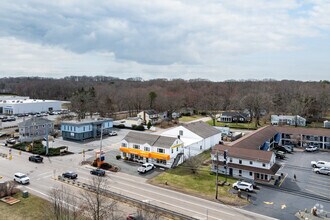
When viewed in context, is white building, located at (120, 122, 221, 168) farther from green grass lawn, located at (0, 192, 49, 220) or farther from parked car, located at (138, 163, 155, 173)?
green grass lawn, located at (0, 192, 49, 220)

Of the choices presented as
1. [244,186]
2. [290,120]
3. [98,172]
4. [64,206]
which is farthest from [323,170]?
[290,120]

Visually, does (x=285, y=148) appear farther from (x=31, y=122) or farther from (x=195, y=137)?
(x=31, y=122)

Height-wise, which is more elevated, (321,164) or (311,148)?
(311,148)

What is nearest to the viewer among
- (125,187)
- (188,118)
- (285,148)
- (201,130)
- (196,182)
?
(125,187)

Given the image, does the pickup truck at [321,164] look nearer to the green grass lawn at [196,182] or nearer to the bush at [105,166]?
the green grass lawn at [196,182]

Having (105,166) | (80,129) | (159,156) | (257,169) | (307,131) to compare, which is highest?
(307,131)

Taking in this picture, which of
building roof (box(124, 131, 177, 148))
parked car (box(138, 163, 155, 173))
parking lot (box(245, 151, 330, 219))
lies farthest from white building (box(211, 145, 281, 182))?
parked car (box(138, 163, 155, 173))
